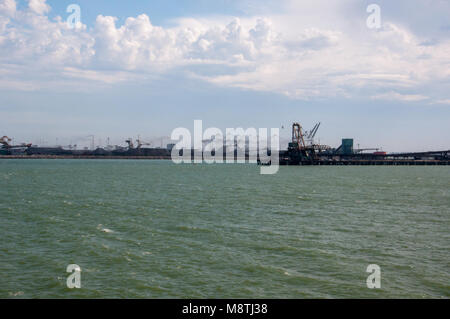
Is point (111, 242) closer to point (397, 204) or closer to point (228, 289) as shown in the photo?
point (228, 289)

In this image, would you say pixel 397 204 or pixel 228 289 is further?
pixel 397 204

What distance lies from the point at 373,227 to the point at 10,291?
79.4 feet

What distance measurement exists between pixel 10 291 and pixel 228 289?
9187mm

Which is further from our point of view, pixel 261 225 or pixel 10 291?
pixel 261 225

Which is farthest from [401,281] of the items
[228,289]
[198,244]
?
[198,244]

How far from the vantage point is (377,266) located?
2006 centimetres
